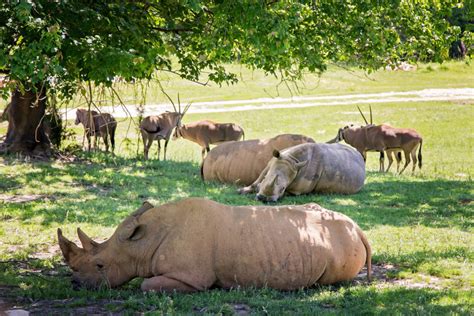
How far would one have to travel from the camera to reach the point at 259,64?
14.4 m

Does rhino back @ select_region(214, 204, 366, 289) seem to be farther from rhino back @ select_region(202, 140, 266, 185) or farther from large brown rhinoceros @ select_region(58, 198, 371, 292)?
rhino back @ select_region(202, 140, 266, 185)

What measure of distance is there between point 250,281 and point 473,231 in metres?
5.27

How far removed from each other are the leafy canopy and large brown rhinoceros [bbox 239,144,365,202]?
2117mm

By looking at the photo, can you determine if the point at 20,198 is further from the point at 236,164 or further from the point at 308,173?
the point at 308,173

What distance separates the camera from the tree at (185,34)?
808 centimetres

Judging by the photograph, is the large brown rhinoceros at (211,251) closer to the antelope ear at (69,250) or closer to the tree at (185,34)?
the antelope ear at (69,250)

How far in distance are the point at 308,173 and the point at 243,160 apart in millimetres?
2136

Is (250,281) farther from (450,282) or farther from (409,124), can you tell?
(409,124)

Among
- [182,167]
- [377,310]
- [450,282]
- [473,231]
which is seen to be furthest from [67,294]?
[182,167]

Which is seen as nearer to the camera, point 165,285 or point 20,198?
point 165,285

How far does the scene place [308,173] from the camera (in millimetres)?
15555

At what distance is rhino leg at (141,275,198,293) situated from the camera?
795 cm

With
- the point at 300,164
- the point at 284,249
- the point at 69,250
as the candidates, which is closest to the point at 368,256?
the point at 284,249

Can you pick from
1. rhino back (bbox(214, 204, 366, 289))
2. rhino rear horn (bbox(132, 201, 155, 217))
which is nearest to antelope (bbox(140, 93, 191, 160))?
rhino rear horn (bbox(132, 201, 155, 217))
